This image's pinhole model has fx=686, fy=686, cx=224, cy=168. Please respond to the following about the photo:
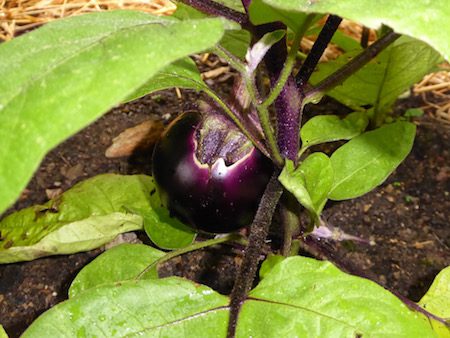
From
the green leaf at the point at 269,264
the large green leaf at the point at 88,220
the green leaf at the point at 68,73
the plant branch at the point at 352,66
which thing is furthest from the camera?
the large green leaf at the point at 88,220

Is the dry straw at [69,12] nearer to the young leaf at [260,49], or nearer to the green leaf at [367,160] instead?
the green leaf at [367,160]

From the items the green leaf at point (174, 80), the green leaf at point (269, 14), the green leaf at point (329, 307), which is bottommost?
the green leaf at point (329, 307)

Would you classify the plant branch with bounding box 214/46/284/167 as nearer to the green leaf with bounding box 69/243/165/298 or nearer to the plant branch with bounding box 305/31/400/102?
the plant branch with bounding box 305/31/400/102

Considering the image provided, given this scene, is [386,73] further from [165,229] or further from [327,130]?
[165,229]

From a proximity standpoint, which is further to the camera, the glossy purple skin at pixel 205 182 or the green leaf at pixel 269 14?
the glossy purple skin at pixel 205 182

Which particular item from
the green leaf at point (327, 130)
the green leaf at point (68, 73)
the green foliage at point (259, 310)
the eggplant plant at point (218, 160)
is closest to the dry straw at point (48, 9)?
the eggplant plant at point (218, 160)

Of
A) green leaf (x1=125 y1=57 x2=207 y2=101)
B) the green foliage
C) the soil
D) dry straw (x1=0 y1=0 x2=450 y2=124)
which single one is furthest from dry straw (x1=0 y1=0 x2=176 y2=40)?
the green foliage

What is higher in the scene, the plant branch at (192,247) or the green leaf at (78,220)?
the plant branch at (192,247)
